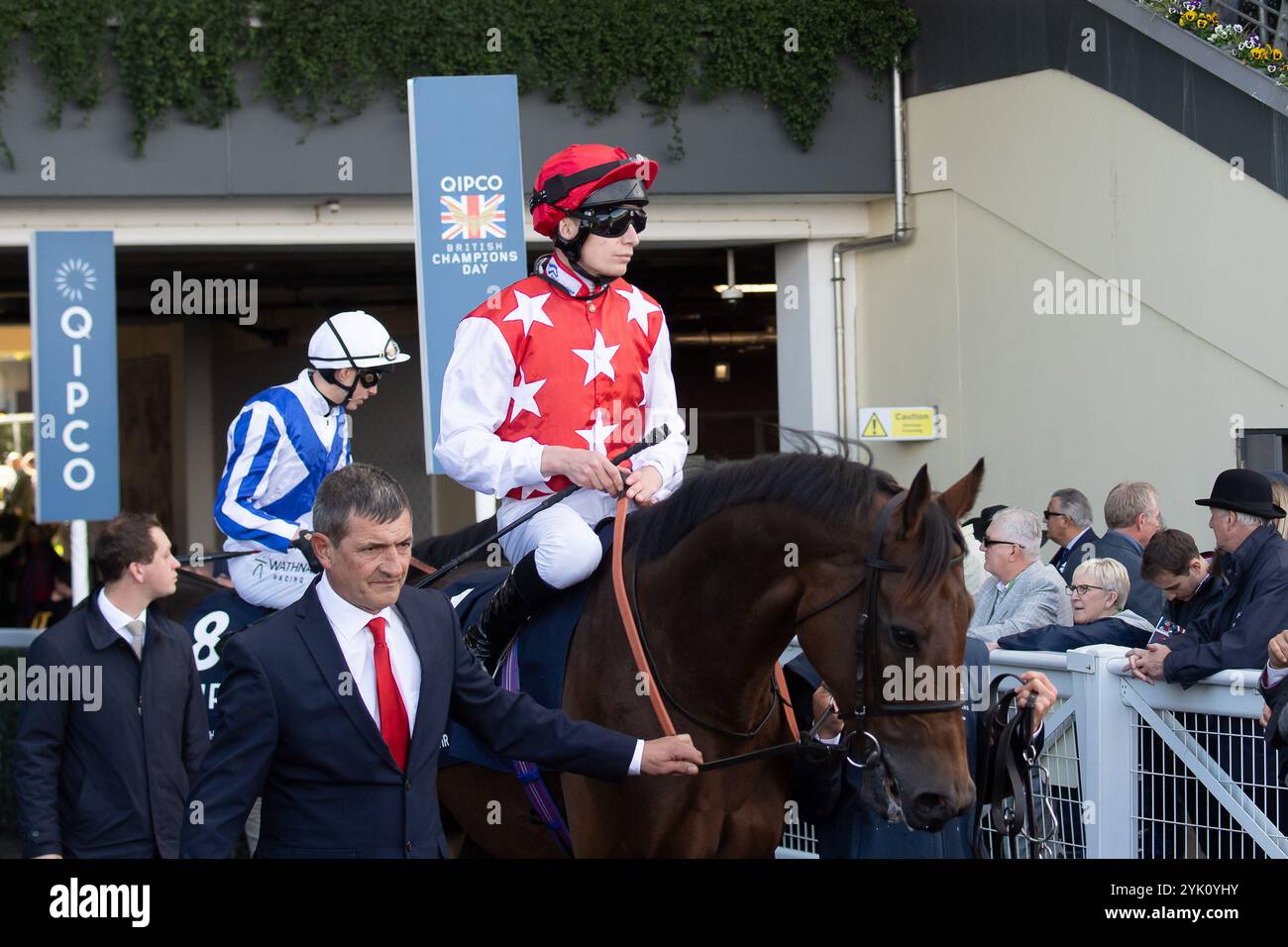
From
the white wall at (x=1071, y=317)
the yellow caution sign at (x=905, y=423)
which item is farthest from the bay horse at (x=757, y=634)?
the yellow caution sign at (x=905, y=423)

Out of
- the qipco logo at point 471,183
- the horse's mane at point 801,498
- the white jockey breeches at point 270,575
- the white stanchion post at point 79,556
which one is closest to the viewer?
the horse's mane at point 801,498

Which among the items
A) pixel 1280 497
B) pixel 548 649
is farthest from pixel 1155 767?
pixel 548 649

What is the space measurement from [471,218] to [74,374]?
2.52m

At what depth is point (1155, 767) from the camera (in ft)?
13.2

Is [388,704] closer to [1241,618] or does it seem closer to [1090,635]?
[1241,618]

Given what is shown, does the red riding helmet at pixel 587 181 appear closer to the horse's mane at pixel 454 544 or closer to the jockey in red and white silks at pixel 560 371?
the jockey in red and white silks at pixel 560 371

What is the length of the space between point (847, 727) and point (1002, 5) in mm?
8260

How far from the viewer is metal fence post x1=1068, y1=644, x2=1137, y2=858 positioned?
4000 millimetres

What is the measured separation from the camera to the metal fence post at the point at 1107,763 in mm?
4000

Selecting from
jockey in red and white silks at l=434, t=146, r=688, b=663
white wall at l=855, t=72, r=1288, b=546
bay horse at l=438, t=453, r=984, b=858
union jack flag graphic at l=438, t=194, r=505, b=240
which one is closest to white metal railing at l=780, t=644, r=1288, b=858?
bay horse at l=438, t=453, r=984, b=858

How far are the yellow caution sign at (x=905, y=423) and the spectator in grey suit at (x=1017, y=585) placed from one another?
4.43 metres

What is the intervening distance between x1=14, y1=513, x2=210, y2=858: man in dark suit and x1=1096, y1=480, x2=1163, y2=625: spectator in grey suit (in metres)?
3.60

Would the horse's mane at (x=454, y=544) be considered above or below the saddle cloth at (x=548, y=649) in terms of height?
above
